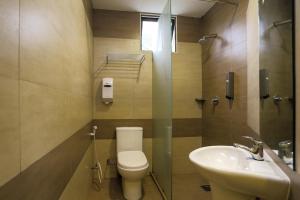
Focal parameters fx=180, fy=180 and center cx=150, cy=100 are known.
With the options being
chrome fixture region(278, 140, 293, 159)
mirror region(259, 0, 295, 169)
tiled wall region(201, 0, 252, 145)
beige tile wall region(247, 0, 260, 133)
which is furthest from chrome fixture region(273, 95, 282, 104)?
tiled wall region(201, 0, 252, 145)

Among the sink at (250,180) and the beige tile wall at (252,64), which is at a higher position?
the beige tile wall at (252,64)

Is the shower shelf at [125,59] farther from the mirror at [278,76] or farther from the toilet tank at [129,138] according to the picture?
the mirror at [278,76]

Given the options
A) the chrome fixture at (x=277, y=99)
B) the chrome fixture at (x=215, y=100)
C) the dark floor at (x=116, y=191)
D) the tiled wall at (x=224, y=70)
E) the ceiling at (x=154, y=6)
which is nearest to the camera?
the chrome fixture at (x=277, y=99)

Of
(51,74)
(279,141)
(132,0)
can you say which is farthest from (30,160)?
(132,0)

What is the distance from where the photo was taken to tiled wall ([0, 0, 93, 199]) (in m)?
0.54

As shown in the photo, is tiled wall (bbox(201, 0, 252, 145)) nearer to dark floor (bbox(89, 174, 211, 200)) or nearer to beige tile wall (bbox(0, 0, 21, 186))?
dark floor (bbox(89, 174, 211, 200))

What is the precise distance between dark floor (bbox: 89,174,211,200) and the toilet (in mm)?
168

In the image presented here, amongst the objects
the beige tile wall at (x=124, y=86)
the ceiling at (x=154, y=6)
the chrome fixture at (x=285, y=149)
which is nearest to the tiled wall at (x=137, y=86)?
the beige tile wall at (x=124, y=86)

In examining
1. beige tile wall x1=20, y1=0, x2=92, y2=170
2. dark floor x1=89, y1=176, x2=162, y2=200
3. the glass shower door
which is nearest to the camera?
beige tile wall x1=20, y1=0, x2=92, y2=170

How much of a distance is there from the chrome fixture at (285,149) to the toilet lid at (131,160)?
1.43 meters

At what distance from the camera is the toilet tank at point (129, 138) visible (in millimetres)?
2555

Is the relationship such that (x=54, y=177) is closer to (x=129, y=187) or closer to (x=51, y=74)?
(x=51, y=74)

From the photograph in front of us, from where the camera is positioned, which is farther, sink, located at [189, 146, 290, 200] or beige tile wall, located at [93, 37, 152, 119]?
beige tile wall, located at [93, 37, 152, 119]

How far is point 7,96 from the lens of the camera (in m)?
0.54
